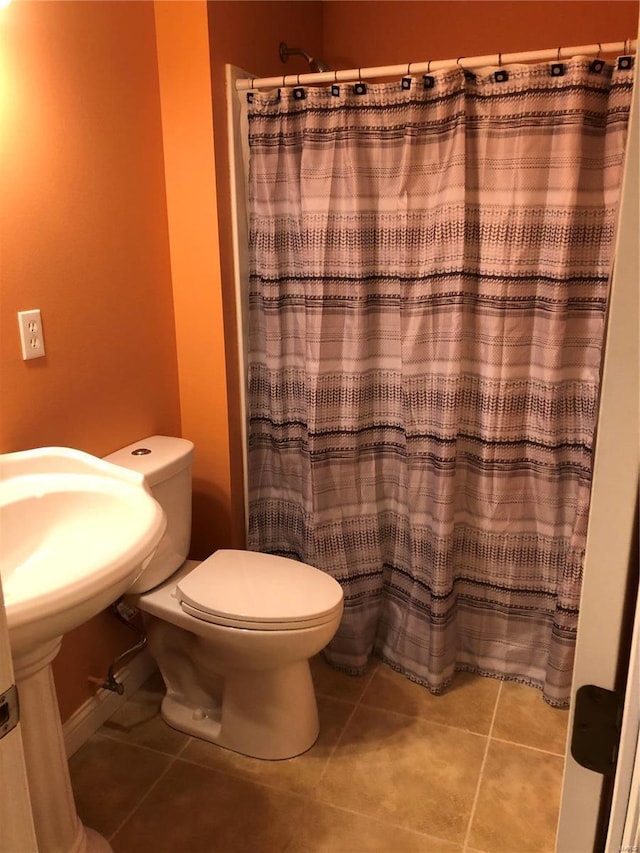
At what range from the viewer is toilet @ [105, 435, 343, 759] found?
5.50ft

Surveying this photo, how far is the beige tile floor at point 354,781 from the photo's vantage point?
160 centimetres

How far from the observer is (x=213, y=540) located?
7.31ft

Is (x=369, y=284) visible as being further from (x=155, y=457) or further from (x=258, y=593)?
(x=258, y=593)

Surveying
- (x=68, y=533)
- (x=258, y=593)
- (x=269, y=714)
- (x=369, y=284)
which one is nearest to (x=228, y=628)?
(x=258, y=593)

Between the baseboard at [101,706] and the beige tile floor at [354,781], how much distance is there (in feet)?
0.09

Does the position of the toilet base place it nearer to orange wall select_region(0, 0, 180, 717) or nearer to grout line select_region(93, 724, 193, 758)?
grout line select_region(93, 724, 193, 758)

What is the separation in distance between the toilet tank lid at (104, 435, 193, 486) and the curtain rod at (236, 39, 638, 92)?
1072 millimetres

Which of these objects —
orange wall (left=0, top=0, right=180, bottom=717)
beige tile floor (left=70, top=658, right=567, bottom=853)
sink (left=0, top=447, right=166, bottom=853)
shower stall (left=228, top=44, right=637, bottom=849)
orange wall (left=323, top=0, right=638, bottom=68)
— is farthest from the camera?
orange wall (left=323, top=0, right=638, bottom=68)

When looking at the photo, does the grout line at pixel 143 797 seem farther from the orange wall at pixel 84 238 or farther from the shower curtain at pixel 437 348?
the shower curtain at pixel 437 348

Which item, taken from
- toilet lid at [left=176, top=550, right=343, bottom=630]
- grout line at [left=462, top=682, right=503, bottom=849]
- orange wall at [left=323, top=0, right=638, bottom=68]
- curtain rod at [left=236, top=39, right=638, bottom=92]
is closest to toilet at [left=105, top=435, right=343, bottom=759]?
toilet lid at [left=176, top=550, right=343, bottom=630]

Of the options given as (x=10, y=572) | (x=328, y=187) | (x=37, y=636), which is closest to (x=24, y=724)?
(x=10, y=572)

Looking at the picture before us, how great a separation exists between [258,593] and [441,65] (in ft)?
4.85

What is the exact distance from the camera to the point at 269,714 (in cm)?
182

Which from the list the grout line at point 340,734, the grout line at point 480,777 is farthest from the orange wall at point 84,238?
the grout line at point 480,777
